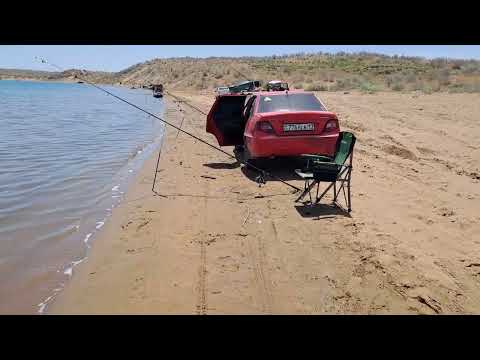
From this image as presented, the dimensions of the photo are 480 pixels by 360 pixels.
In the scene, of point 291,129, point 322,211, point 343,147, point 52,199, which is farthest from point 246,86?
point 322,211

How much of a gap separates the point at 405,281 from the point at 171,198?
4.07 m

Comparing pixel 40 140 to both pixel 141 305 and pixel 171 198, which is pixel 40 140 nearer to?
pixel 171 198

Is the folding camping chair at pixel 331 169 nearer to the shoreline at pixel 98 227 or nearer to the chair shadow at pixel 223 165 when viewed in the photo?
the shoreline at pixel 98 227

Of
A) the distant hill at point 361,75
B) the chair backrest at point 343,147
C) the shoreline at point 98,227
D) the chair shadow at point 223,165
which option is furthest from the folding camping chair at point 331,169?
the distant hill at point 361,75

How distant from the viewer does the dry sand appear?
11.6 ft

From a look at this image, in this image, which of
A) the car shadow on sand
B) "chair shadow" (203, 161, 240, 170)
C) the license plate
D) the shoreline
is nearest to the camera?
the shoreline

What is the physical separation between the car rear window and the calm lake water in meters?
3.27

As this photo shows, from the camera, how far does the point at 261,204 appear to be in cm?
620

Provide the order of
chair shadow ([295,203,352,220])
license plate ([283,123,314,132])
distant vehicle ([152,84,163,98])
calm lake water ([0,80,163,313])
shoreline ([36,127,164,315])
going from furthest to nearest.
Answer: distant vehicle ([152,84,163,98])
license plate ([283,123,314,132])
chair shadow ([295,203,352,220])
calm lake water ([0,80,163,313])
shoreline ([36,127,164,315])

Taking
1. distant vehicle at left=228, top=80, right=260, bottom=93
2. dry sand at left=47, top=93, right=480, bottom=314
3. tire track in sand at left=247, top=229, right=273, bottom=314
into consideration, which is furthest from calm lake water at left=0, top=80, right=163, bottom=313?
distant vehicle at left=228, top=80, right=260, bottom=93

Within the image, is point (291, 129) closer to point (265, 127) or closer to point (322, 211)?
point (265, 127)

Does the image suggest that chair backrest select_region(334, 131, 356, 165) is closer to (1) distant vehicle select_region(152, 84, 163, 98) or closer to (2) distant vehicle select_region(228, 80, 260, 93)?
(2) distant vehicle select_region(228, 80, 260, 93)

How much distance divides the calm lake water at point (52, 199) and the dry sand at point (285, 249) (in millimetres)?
316
